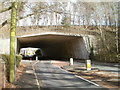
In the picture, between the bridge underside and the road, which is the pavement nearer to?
the road

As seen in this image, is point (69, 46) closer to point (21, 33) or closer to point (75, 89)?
point (21, 33)

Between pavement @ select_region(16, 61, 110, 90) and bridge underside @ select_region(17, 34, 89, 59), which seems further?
bridge underside @ select_region(17, 34, 89, 59)

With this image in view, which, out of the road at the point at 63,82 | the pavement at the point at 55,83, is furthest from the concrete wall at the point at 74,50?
the pavement at the point at 55,83

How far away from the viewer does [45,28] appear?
4316 centimetres

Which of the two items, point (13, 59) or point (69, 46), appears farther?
point (69, 46)

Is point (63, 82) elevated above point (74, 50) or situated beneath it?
situated beneath

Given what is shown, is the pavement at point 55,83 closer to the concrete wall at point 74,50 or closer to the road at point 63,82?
the road at point 63,82

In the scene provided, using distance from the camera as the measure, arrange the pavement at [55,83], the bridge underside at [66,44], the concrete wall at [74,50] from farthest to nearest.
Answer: the bridge underside at [66,44] → the concrete wall at [74,50] → the pavement at [55,83]

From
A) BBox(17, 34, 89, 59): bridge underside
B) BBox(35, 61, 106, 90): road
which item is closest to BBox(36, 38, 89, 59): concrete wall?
BBox(17, 34, 89, 59): bridge underside

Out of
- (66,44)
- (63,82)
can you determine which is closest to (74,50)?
(66,44)

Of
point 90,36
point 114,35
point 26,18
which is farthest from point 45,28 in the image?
point 26,18

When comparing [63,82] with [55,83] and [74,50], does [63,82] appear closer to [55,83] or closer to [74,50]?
[55,83]

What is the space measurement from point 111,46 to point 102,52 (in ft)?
11.7

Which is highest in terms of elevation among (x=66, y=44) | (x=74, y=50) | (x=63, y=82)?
(x=66, y=44)
